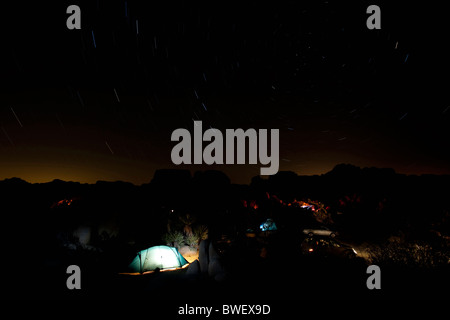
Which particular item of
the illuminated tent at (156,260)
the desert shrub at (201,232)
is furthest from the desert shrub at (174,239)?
the illuminated tent at (156,260)

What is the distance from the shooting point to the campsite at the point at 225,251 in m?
7.88

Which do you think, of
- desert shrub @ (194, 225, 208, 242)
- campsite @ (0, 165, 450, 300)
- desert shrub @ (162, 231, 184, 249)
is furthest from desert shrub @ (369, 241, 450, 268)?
desert shrub @ (162, 231, 184, 249)

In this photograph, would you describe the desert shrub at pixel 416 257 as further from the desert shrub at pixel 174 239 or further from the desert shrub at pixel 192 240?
the desert shrub at pixel 174 239

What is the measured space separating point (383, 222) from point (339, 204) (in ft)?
12.5

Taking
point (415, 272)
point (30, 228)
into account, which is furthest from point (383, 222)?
point (30, 228)

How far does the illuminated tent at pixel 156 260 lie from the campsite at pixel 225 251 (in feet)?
0.13

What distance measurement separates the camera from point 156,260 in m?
10.4

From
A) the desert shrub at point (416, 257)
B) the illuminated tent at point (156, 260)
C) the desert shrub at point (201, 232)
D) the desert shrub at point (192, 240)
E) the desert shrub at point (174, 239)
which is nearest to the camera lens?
the desert shrub at point (416, 257)

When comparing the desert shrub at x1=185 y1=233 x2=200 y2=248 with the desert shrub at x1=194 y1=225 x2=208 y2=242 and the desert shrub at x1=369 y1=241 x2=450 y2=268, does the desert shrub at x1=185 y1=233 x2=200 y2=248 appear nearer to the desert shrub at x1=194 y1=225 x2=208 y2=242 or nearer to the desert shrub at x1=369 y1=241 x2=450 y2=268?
the desert shrub at x1=194 y1=225 x2=208 y2=242

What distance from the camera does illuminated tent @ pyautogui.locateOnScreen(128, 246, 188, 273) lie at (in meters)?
10.2

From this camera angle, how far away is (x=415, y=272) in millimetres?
7707

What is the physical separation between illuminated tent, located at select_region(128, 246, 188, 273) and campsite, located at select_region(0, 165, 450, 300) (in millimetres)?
41
